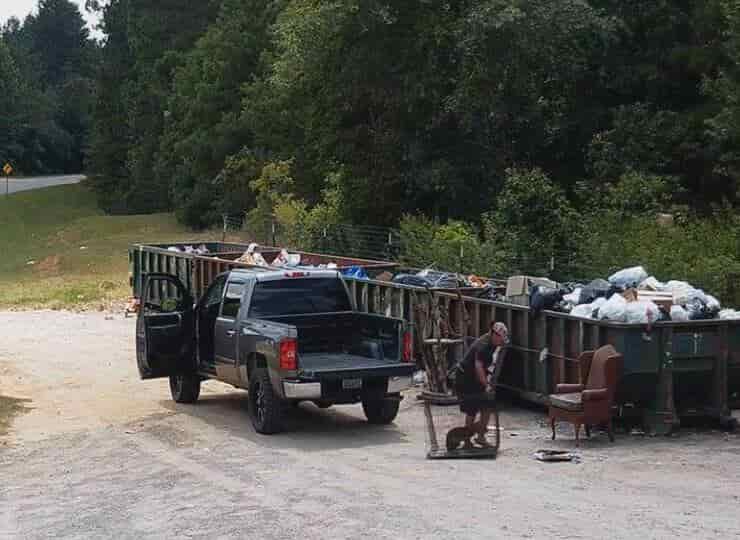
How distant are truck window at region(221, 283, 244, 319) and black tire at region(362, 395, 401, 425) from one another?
2.27 m

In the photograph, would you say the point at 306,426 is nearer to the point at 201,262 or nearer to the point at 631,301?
the point at 631,301

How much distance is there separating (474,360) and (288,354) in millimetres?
2386

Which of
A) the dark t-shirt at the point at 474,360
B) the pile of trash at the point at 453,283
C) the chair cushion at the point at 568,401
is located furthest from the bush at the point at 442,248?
the dark t-shirt at the point at 474,360

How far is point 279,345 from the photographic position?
606 inches

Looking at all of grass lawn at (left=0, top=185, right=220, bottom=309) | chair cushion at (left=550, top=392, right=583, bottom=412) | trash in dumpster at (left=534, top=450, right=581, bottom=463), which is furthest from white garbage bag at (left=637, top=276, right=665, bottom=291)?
grass lawn at (left=0, top=185, right=220, bottom=309)

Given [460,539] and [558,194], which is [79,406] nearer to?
[460,539]

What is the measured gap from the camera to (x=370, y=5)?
35188 mm

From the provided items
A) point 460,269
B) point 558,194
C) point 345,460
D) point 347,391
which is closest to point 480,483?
point 345,460

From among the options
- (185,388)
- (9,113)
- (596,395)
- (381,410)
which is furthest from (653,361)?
(9,113)

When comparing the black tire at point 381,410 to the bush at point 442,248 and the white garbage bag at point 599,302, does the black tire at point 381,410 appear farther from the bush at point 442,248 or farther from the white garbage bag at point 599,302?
the bush at point 442,248

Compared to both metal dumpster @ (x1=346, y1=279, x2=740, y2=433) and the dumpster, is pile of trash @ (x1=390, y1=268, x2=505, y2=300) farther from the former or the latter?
metal dumpster @ (x1=346, y1=279, x2=740, y2=433)

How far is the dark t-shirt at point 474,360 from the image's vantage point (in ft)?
47.0

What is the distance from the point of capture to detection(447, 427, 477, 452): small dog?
47.1ft

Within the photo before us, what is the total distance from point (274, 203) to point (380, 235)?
14713 mm
